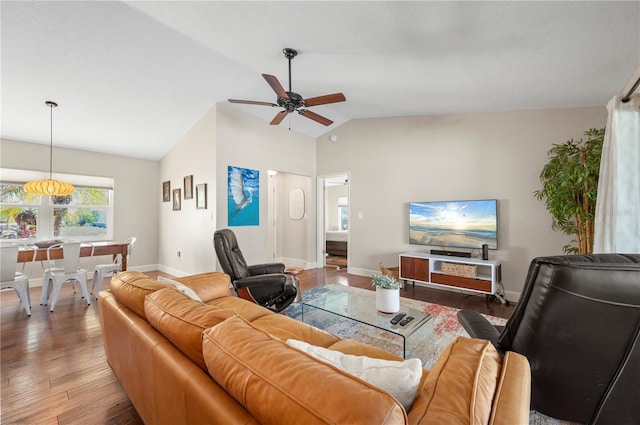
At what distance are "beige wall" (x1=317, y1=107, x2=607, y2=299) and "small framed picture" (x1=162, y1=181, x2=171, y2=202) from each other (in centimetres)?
310

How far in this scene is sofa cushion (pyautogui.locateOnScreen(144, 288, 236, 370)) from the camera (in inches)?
37.3

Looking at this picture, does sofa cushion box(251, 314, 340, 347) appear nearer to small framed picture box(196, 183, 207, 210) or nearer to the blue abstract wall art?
the blue abstract wall art

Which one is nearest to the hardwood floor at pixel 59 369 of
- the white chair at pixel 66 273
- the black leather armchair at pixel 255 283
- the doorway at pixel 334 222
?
the white chair at pixel 66 273

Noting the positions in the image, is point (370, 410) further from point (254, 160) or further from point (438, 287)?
point (254, 160)

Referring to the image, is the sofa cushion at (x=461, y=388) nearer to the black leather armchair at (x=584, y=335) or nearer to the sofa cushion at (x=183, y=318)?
the black leather armchair at (x=584, y=335)

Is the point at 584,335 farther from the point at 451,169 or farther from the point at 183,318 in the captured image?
the point at 451,169

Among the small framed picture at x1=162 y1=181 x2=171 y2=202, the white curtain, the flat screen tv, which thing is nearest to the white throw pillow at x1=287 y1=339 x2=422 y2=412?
the white curtain

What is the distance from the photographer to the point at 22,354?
7.22 feet

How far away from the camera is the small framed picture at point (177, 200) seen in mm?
4910

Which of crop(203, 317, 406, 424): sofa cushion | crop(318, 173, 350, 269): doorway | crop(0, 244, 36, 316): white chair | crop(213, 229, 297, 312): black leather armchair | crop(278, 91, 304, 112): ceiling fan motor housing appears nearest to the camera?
crop(203, 317, 406, 424): sofa cushion

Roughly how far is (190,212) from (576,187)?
5307mm

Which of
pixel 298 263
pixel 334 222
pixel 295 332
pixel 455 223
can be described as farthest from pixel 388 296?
pixel 334 222

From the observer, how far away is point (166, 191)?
5383 mm

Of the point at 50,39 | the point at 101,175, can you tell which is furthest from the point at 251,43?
the point at 101,175
